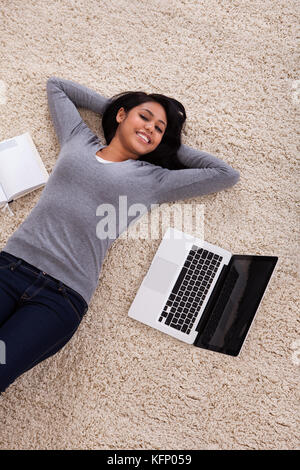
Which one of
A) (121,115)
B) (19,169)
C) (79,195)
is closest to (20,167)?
(19,169)

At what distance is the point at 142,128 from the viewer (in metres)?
1.20

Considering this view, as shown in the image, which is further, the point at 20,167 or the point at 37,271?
the point at 20,167

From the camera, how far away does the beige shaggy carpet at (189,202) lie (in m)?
1.27

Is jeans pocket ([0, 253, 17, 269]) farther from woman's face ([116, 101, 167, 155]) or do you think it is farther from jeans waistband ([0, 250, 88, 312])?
woman's face ([116, 101, 167, 155])

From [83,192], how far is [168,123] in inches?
15.4

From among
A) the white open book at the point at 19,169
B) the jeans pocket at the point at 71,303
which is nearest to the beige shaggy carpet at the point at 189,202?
the white open book at the point at 19,169

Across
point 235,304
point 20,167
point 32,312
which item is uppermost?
point 20,167

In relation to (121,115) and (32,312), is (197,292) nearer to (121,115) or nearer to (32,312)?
(32,312)

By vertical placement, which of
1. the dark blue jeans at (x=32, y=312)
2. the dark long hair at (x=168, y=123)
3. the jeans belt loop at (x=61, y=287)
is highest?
the dark long hair at (x=168, y=123)

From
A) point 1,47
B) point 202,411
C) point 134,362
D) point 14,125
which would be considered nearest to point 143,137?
point 14,125

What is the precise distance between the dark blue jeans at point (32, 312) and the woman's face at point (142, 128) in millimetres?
508

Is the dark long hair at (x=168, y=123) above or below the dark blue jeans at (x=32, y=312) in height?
above

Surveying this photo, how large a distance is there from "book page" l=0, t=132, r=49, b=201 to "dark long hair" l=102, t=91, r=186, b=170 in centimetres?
27

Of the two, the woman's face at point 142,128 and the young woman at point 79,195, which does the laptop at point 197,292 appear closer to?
the young woman at point 79,195
